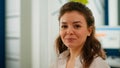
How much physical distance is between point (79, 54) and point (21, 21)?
4.86ft

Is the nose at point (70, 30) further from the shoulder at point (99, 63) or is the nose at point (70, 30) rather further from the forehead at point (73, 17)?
the shoulder at point (99, 63)

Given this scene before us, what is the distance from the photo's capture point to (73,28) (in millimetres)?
770

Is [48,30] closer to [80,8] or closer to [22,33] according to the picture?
[22,33]

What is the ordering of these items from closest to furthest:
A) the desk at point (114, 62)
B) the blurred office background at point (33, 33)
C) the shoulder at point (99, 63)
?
1. the shoulder at point (99, 63)
2. the desk at point (114, 62)
3. the blurred office background at point (33, 33)

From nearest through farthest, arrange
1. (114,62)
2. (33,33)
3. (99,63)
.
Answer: (99,63), (114,62), (33,33)

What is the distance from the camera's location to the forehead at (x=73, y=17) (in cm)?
77

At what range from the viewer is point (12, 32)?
2299mm

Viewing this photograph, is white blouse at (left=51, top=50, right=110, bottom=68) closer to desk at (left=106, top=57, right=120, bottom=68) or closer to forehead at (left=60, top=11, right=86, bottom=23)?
forehead at (left=60, top=11, right=86, bottom=23)

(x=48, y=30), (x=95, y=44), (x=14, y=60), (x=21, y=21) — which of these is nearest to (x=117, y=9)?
(x=48, y=30)

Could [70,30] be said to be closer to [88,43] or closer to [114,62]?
[88,43]

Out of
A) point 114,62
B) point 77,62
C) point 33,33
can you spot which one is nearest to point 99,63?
point 77,62

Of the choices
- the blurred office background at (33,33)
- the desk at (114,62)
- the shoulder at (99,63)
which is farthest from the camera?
the blurred office background at (33,33)

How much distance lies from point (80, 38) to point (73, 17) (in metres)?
0.08

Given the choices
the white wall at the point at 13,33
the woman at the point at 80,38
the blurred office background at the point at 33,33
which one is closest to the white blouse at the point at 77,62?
the woman at the point at 80,38
